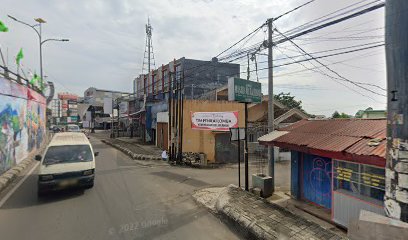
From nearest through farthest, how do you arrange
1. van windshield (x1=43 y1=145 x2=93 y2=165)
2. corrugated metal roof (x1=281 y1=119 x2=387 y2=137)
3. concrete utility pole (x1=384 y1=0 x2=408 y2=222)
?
concrete utility pole (x1=384 y1=0 x2=408 y2=222), corrugated metal roof (x1=281 y1=119 x2=387 y2=137), van windshield (x1=43 y1=145 x2=93 y2=165)

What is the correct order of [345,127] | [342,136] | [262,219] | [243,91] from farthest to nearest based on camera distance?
[243,91], [345,127], [342,136], [262,219]

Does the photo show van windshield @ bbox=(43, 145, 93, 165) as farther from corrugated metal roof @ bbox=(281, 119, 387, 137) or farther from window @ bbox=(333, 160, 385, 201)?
window @ bbox=(333, 160, 385, 201)

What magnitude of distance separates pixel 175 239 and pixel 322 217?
14.9ft

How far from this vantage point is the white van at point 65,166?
8.01m

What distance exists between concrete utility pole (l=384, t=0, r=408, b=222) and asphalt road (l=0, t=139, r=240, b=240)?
371 centimetres

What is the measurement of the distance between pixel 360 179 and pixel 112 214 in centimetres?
690

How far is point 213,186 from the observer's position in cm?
1097

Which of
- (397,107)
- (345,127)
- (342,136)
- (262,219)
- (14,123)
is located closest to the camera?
(397,107)

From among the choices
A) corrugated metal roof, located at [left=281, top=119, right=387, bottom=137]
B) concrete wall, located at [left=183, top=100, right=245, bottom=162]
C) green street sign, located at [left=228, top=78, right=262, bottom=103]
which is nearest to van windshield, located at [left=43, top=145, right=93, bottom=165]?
green street sign, located at [left=228, top=78, right=262, bottom=103]

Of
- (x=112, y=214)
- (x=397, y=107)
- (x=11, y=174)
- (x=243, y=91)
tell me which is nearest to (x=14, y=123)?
(x=11, y=174)

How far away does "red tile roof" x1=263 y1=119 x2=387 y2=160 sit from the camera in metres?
5.77

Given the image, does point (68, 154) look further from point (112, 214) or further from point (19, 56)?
point (19, 56)

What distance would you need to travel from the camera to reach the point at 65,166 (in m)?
8.38

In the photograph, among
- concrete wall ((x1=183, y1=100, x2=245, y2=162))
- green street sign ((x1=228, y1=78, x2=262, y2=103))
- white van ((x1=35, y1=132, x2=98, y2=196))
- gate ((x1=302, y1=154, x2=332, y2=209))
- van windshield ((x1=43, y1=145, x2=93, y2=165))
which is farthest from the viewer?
concrete wall ((x1=183, y1=100, x2=245, y2=162))
